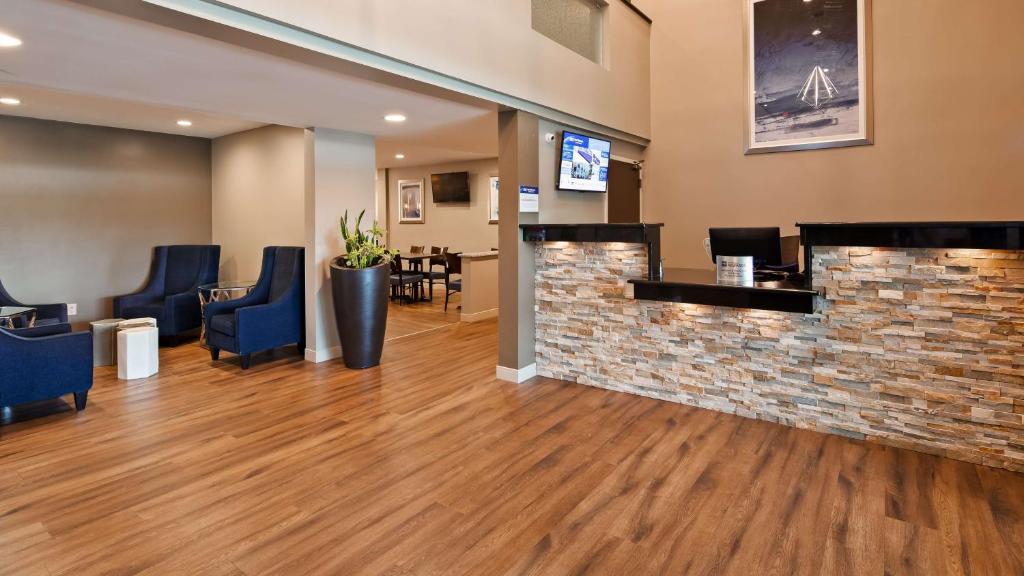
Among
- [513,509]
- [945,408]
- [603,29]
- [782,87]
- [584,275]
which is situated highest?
[603,29]

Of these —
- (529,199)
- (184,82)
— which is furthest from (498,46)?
(184,82)

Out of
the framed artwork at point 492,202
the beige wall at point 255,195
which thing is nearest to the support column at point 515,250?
the beige wall at point 255,195

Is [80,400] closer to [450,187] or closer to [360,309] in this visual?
[360,309]

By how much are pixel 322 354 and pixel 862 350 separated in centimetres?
466

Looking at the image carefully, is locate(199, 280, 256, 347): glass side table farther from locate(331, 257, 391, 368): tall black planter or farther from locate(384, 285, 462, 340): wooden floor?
locate(384, 285, 462, 340): wooden floor

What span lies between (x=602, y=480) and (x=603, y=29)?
4.76 meters

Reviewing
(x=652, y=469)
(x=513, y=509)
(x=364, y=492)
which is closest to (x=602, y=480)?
(x=652, y=469)

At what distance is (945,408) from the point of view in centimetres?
305

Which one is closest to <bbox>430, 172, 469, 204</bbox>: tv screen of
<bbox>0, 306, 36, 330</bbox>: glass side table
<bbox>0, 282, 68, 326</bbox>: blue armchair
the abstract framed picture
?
the abstract framed picture

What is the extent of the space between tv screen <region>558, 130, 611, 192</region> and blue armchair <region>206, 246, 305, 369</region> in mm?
2832

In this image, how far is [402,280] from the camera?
8703mm

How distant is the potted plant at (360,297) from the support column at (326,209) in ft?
0.76

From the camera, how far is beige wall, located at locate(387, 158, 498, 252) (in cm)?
989

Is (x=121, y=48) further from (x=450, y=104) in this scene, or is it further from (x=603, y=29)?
(x=603, y=29)
